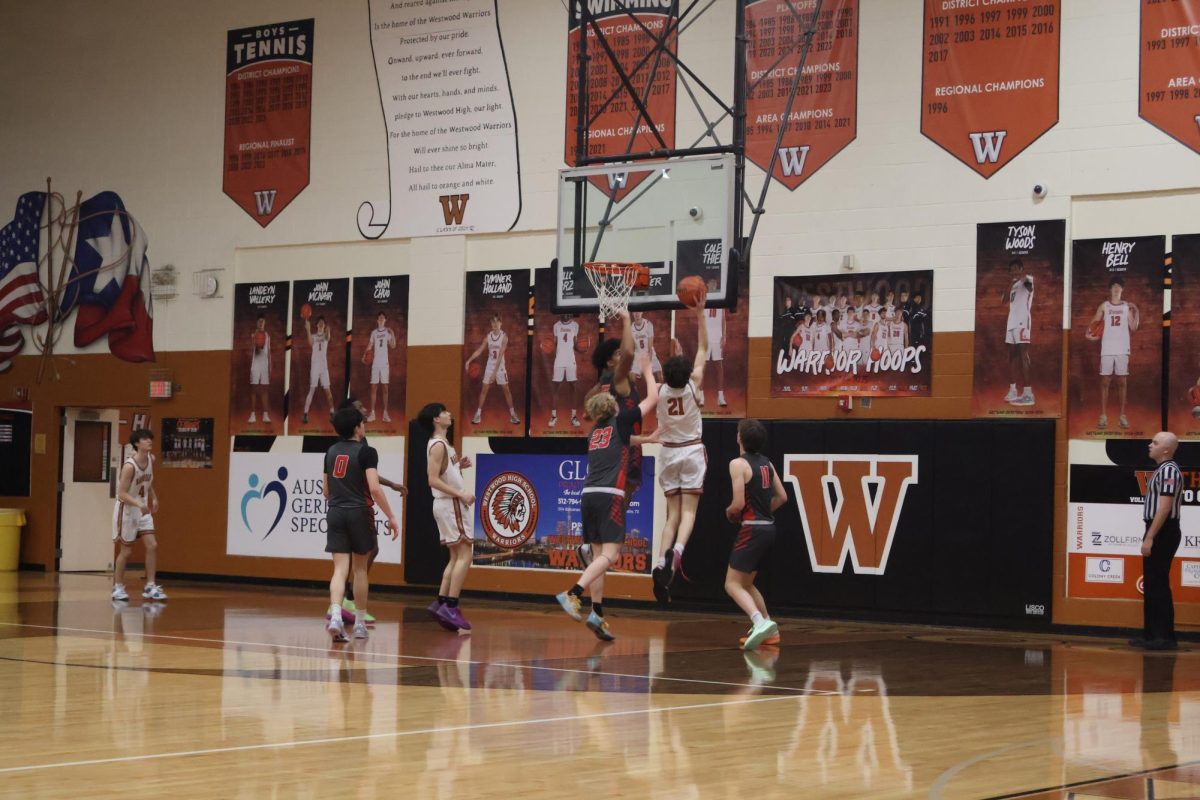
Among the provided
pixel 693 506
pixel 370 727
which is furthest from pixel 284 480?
pixel 370 727

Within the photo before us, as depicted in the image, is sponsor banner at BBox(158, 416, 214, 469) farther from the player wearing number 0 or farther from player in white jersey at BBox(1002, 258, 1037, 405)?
player in white jersey at BBox(1002, 258, 1037, 405)

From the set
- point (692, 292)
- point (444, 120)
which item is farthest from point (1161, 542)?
point (444, 120)

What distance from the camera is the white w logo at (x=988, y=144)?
48.0ft

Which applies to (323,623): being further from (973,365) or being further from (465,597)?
(973,365)

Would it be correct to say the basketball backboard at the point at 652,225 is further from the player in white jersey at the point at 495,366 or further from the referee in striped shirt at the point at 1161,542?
the referee in striped shirt at the point at 1161,542

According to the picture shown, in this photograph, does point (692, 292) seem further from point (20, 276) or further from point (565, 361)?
point (20, 276)

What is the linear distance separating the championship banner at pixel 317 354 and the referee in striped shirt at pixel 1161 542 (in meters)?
10.2

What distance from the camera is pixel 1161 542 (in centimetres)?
1285

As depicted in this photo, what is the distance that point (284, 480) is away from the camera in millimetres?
19141

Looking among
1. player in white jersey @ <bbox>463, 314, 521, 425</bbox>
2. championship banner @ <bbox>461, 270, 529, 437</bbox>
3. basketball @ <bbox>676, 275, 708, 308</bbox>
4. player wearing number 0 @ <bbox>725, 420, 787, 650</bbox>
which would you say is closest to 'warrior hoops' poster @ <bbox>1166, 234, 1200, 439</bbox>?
player wearing number 0 @ <bbox>725, 420, 787, 650</bbox>

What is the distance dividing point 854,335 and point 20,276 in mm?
13208

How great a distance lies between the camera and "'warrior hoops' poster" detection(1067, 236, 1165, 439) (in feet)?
45.4

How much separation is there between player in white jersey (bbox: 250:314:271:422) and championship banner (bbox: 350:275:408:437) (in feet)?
4.65

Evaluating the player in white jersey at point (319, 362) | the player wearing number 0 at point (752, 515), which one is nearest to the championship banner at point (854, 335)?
the player wearing number 0 at point (752, 515)
